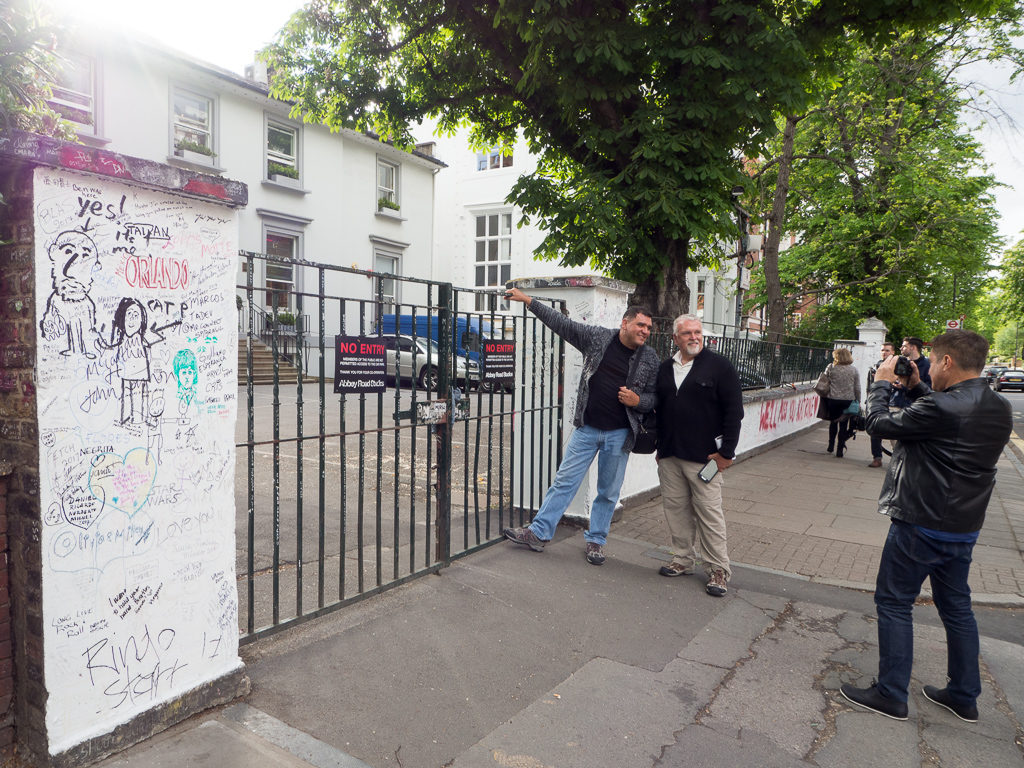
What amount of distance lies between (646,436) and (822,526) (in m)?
3.09

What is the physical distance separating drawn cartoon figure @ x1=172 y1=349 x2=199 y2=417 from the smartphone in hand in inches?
128

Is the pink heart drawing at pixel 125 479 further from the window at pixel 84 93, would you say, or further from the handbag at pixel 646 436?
the window at pixel 84 93

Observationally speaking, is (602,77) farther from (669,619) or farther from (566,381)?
(669,619)

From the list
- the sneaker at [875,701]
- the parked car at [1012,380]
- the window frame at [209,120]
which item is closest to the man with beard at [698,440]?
the sneaker at [875,701]

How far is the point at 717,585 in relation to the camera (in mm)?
4746

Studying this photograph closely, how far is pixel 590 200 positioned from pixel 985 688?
596 centimetres

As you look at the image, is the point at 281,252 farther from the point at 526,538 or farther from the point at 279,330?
the point at 279,330

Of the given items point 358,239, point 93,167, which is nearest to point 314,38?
point 93,167

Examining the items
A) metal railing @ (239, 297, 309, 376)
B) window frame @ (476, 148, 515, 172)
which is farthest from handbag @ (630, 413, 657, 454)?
window frame @ (476, 148, 515, 172)

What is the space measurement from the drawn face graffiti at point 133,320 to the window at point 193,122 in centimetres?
1756

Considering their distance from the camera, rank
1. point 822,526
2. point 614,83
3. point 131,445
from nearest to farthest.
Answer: point 131,445, point 822,526, point 614,83

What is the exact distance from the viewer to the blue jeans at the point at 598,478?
511cm

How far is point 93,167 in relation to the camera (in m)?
2.38

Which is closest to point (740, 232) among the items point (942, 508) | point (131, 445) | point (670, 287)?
point (670, 287)
